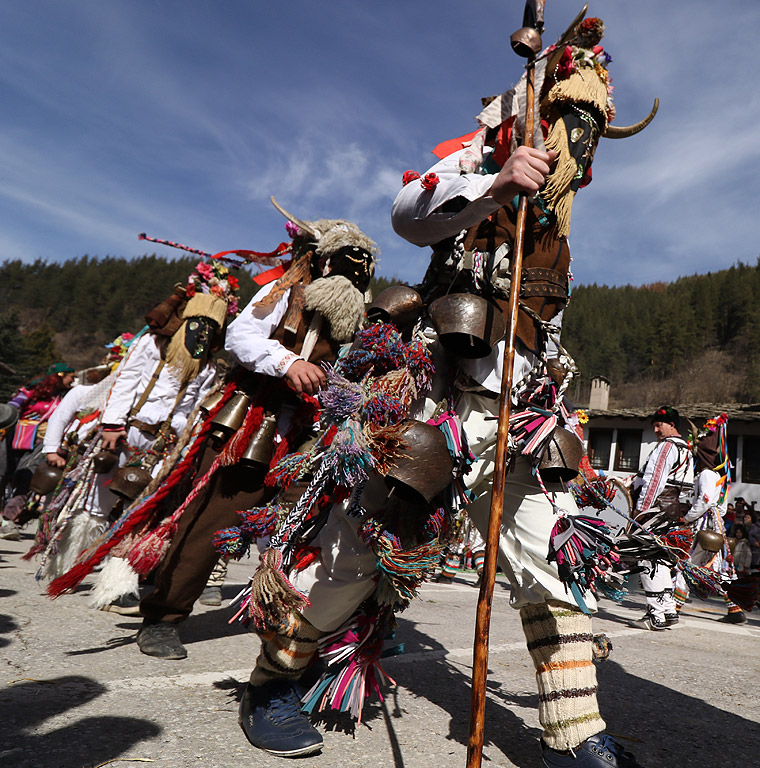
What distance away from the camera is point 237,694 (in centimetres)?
217

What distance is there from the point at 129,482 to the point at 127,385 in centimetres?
83

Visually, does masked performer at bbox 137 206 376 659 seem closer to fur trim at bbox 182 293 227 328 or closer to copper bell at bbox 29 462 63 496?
fur trim at bbox 182 293 227 328

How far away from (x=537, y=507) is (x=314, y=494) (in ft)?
2.31

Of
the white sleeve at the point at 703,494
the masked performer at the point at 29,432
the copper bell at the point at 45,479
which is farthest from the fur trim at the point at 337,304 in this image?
the white sleeve at the point at 703,494

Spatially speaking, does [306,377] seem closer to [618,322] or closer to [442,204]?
[442,204]

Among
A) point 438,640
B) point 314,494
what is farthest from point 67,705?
point 438,640

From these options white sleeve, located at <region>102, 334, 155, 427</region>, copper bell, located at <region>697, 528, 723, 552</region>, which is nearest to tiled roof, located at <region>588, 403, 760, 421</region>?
copper bell, located at <region>697, 528, 723, 552</region>

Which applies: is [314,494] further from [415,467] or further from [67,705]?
[67,705]

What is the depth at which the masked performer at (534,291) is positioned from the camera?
5.46 feet

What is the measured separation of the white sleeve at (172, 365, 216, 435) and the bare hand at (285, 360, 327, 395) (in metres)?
1.93

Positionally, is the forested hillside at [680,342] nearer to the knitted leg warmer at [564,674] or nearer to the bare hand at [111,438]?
the bare hand at [111,438]

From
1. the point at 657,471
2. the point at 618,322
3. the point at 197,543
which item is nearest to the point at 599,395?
the point at 657,471

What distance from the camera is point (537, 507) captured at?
181 centimetres

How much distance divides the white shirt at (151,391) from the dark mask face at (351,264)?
1.81 meters
